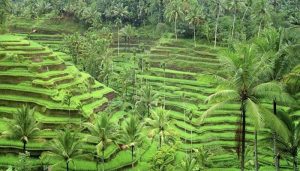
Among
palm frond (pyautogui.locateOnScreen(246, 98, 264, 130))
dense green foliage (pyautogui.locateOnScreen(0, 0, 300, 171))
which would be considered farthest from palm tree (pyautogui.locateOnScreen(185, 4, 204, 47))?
palm frond (pyautogui.locateOnScreen(246, 98, 264, 130))

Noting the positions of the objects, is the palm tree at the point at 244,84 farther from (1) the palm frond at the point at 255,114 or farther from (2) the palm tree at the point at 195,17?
(2) the palm tree at the point at 195,17

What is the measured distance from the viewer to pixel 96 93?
54656 millimetres

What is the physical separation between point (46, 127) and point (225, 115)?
24.2m

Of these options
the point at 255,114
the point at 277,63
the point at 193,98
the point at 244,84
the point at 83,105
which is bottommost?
the point at 193,98

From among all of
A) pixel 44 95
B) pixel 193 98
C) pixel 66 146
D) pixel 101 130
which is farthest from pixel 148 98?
pixel 66 146

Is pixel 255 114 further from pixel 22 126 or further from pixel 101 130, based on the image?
pixel 22 126

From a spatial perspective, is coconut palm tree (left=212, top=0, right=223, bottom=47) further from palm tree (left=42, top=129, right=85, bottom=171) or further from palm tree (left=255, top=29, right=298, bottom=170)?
palm tree (left=255, top=29, right=298, bottom=170)

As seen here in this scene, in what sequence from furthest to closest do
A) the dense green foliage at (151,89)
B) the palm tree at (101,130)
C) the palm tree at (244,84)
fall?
the palm tree at (101,130)
the dense green foliage at (151,89)
the palm tree at (244,84)

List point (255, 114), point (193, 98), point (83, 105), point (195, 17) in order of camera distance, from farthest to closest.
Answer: point (195, 17) < point (193, 98) < point (83, 105) < point (255, 114)

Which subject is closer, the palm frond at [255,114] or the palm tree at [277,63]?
the palm frond at [255,114]

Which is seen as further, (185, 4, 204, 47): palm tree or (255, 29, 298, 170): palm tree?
(185, 4, 204, 47): palm tree

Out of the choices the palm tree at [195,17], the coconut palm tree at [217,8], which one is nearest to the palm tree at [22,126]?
the coconut palm tree at [217,8]

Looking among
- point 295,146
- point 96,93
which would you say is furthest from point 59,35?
point 295,146

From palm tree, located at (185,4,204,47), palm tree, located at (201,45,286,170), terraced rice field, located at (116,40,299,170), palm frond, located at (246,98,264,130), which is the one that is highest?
palm tree, located at (185,4,204,47)
